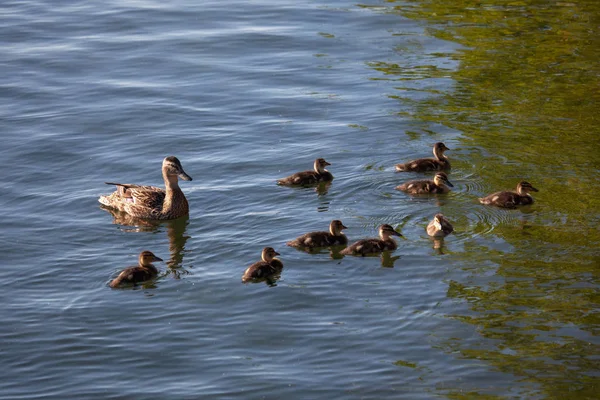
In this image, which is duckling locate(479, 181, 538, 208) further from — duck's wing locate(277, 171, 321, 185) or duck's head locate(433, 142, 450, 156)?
duck's wing locate(277, 171, 321, 185)

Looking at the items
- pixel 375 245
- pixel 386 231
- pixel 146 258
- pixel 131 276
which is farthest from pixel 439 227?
pixel 131 276

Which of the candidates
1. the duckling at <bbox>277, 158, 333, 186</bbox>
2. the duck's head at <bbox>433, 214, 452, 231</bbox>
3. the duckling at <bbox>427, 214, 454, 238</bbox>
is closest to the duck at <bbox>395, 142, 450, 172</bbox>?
the duckling at <bbox>277, 158, 333, 186</bbox>

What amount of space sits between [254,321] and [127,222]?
379cm

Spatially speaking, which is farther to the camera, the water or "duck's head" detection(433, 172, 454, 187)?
"duck's head" detection(433, 172, 454, 187)

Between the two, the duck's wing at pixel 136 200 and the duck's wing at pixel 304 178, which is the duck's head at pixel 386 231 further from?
the duck's wing at pixel 136 200

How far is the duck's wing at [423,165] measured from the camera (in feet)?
49.4

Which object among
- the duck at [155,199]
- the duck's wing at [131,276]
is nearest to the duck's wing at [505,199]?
the duck at [155,199]

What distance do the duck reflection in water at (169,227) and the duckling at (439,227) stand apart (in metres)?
2.86

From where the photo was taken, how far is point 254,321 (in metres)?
11.1

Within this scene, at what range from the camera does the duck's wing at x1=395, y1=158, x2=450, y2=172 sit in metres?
15.1

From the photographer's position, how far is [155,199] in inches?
576

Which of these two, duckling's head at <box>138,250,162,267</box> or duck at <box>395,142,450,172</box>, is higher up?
duck at <box>395,142,450,172</box>

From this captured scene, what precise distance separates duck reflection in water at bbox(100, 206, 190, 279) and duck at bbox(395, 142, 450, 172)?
3055mm

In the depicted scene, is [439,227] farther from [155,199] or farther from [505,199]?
[155,199]
